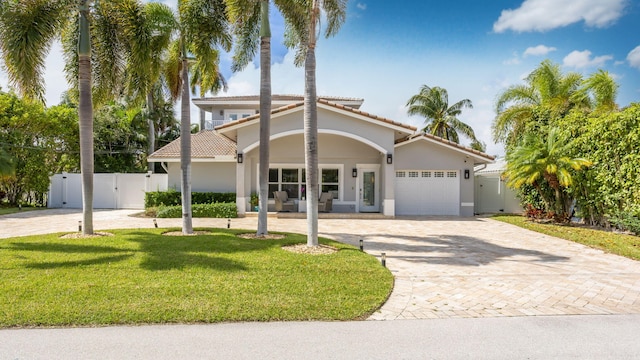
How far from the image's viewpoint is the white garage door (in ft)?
64.8

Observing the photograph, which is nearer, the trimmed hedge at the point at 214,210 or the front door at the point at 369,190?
the trimmed hedge at the point at 214,210

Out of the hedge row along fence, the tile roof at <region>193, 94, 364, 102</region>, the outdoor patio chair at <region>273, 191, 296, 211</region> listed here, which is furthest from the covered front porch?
the tile roof at <region>193, 94, 364, 102</region>

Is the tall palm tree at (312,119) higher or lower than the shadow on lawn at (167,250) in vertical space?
higher

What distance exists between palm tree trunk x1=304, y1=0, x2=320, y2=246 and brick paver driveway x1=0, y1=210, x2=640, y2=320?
199 centimetres

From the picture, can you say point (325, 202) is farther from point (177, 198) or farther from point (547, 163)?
point (547, 163)

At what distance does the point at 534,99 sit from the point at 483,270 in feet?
51.5

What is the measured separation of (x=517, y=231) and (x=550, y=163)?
355 cm

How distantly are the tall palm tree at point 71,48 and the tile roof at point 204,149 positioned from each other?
817 centimetres

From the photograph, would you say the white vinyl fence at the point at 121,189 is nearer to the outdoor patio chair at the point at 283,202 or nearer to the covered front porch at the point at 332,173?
the covered front porch at the point at 332,173

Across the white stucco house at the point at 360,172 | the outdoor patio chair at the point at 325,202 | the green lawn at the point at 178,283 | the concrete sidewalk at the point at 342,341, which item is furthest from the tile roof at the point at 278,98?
the concrete sidewalk at the point at 342,341

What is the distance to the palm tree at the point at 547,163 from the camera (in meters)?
14.5

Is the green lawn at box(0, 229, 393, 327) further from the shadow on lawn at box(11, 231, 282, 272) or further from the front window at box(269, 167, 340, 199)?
the front window at box(269, 167, 340, 199)

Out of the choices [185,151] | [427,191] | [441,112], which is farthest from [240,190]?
[441,112]

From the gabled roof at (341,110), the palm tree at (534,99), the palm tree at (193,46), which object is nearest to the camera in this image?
the palm tree at (193,46)
